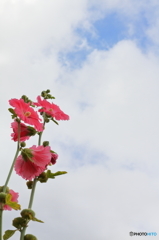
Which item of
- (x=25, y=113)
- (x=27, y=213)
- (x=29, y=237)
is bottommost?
(x=29, y=237)

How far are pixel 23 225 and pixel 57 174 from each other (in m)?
0.39

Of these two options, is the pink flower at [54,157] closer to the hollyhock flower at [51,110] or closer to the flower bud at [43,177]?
the flower bud at [43,177]

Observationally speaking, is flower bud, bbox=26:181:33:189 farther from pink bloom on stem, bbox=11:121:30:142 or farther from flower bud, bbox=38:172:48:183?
pink bloom on stem, bbox=11:121:30:142

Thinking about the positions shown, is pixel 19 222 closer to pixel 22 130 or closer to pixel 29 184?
pixel 29 184

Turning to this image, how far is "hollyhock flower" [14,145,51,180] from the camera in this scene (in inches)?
71.2

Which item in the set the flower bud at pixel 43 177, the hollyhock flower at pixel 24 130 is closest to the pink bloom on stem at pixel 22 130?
the hollyhock flower at pixel 24 130

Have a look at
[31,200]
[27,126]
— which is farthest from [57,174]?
[27,126]

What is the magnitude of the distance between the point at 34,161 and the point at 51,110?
61 cm

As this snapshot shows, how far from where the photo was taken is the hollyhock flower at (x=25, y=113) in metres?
1.88

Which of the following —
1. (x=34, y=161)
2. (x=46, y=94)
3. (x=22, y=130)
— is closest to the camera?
(x=34, y=161)

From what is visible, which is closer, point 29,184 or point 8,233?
point 8,233

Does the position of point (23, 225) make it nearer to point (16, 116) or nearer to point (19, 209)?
point (19, 209)

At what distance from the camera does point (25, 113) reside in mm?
1938

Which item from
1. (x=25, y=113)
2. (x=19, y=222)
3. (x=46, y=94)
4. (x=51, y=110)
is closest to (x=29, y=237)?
(x=19, y=222)
